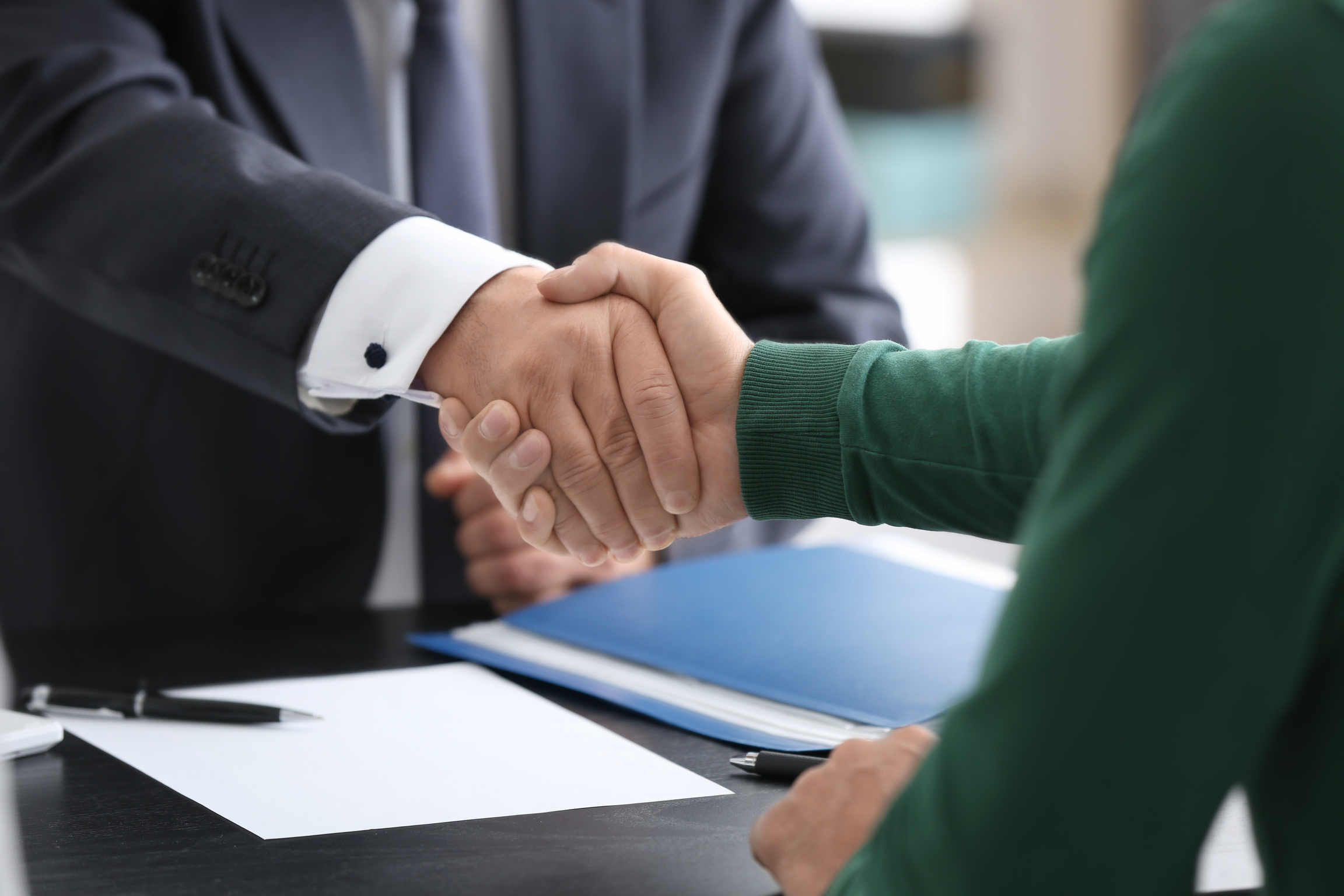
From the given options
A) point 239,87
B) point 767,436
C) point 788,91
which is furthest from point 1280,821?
point 788,91

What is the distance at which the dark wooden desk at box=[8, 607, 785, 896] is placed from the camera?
22.4 inches

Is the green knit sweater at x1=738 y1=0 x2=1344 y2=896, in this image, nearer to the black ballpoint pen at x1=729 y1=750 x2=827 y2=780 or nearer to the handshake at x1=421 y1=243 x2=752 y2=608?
the black ballpoint pen at x1=729 y1=750 x2=827 y2=780

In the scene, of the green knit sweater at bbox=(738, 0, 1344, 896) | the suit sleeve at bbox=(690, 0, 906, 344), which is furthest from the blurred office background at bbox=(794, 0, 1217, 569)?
the green knit sweater at bbox=(738, 0, 1344, 896)

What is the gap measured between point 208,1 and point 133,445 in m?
0.45

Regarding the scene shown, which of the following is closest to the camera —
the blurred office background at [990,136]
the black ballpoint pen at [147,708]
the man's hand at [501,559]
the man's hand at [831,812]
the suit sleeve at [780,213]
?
the man's hand at [831,812]

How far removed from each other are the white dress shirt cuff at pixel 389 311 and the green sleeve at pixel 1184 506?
25.4 inches

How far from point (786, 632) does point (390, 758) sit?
0.33 metres

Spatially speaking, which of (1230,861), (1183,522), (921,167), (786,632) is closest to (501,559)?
(786,632)

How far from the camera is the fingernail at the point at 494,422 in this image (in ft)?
3.22

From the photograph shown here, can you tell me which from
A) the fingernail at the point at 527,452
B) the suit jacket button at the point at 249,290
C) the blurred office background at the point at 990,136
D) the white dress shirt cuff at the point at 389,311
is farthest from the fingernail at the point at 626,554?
the blurred office background at the point at 990,136

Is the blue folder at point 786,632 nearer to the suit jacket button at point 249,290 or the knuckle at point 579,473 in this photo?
the knuckle at point 579,473

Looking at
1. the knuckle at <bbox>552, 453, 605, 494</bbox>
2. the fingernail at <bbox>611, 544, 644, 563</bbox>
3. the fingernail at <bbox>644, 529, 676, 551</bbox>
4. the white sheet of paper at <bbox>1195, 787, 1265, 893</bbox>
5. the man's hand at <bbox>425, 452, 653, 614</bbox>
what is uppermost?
the knuckle at <bbox>552, 453, 605, 494</bbox>

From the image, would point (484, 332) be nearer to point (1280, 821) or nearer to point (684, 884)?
point (684, 884)

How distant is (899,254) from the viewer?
18.2ft
